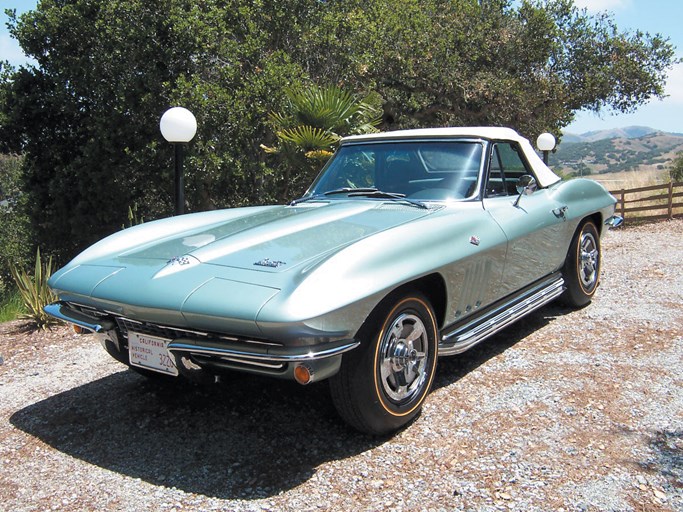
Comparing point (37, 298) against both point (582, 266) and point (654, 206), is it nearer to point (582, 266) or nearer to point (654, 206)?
point (582, 266)

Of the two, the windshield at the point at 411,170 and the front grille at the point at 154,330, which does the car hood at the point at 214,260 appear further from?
the windshield at the point at 411,170

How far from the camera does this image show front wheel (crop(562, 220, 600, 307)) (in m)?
5.20

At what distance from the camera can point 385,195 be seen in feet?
13.6

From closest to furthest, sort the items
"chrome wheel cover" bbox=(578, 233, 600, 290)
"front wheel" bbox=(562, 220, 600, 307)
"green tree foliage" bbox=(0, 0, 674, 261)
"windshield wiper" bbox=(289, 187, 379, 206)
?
"windshield wiper" bbox=(289, 187, 379, 206) < "front wheel" bbox=(562, 220, 600, 307) < "chrome wheel cover" bbox=(578, 233, 600, 290) < "green tree foliage" bbox=(0, 0, 674, 261)

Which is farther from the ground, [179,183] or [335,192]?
[179,183]

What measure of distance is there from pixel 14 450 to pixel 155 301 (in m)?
1.25

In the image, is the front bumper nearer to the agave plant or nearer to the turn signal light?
the turn signal light

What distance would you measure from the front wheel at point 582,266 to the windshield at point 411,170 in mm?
1519

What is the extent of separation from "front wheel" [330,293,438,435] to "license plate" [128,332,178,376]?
0.77 meters

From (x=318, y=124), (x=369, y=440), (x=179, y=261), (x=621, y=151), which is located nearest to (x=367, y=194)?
(x=179, y=261)

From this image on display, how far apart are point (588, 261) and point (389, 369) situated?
3103mm

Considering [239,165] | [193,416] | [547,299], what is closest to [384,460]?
[193,416]

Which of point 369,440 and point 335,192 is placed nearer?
point 369,440

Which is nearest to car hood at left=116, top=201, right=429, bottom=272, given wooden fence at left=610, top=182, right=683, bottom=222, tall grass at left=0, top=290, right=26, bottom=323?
tall grass at left=0, top=290, right=26, bottom=323
